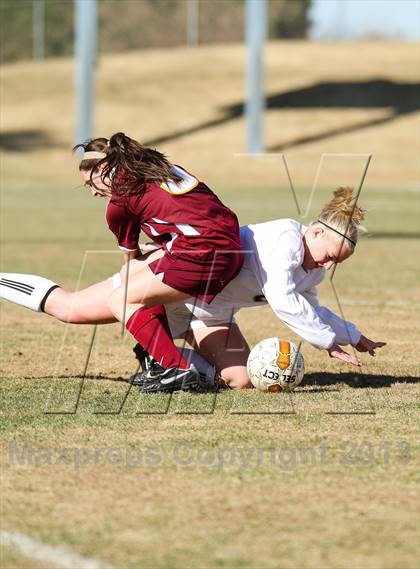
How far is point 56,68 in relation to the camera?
183 feet

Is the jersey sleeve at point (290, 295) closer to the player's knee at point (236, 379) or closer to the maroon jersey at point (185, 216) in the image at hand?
the maroon jersey at point (185, 216)

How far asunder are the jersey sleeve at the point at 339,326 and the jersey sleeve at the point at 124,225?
3.72ft

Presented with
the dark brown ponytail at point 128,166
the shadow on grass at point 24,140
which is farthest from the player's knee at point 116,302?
the shadow on grass at point 24,140

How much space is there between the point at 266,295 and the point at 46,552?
2923mm

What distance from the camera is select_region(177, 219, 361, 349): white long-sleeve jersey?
6.56 m

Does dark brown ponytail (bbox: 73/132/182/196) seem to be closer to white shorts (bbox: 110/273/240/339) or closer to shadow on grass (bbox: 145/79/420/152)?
white shorts (bbox: 110/273/240/339)

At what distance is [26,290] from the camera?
7254mm

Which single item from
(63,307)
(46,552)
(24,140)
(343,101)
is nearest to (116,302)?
(63,307)

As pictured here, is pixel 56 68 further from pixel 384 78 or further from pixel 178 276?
pixel 178 276

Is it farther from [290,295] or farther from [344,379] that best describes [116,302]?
[344,379]

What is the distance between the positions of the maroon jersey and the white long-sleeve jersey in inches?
7.7

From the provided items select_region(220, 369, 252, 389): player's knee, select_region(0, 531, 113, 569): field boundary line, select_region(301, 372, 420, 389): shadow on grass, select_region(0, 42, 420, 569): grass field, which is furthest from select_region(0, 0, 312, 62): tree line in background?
select_region(0, 531, 113, 569): field boundary line

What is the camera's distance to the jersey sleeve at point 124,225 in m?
6.93

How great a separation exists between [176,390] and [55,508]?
2.39m
